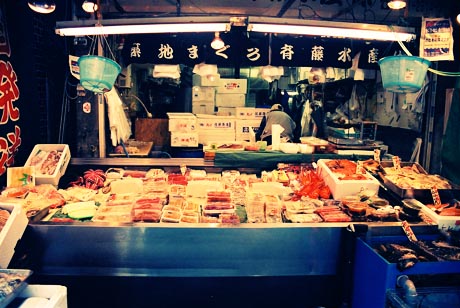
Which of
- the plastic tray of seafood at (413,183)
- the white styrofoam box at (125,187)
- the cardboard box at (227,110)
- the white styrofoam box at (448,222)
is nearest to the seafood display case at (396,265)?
the white styrofoam box at (448,222)

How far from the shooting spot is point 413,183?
5.76m

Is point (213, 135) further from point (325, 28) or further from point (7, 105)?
point (325, 28)

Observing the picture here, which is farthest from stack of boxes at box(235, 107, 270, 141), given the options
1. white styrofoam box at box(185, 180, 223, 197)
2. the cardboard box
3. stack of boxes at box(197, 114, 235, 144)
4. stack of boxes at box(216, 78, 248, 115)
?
white styrofoam box at box(185, 180, 223, 197)

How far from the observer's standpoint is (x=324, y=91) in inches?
501

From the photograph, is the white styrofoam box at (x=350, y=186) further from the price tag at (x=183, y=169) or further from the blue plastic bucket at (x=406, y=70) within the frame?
the price tag at (x=183, y=169)

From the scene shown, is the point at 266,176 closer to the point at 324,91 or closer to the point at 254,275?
the point at 254,275

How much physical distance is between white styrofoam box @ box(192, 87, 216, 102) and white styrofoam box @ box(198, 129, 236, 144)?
55.3 inches

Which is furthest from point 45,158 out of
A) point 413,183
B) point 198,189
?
point 413,183

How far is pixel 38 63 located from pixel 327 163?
228 inches

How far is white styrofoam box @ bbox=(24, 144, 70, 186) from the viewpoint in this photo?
6016mm

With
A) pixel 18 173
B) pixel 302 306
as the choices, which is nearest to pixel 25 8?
pixel 18 173

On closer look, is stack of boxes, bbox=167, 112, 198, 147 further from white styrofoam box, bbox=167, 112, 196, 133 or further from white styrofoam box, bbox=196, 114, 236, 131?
white styrofoam box, bbox=196, 114, 236, 131

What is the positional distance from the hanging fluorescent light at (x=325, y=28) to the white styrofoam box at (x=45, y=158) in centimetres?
379

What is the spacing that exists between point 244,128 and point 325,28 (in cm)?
575
